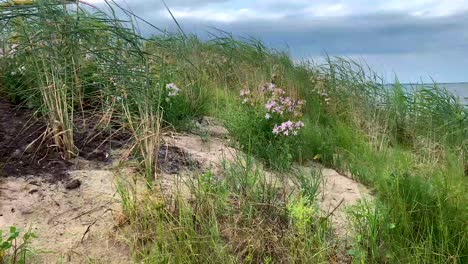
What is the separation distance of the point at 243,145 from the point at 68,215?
1568 mm

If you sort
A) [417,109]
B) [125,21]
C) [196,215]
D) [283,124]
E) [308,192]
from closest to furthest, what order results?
[196,215]
[308,192]
[125,21]
[283,124]
[417,109]

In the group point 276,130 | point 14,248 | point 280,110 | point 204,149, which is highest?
point 280,110

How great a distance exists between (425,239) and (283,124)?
1522mm

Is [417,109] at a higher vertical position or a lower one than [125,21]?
lower

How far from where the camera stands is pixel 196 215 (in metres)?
2.71

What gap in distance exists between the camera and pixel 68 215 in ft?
9.52

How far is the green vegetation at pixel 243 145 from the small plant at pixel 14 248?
0.48m

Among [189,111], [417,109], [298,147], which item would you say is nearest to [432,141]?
[417,109]

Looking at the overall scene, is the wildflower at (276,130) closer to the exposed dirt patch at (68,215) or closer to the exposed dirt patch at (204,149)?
the exposed dirt patch at (204,149)

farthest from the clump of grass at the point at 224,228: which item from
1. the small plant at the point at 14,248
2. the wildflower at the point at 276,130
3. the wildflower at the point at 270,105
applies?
the wildflower at the point at 270,105

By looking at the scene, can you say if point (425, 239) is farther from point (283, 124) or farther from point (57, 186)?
point (57, 186)

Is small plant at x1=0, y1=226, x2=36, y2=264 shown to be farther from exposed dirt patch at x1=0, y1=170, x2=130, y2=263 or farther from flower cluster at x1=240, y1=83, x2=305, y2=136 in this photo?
flower cluster at x1=240, y1=83, x2=305, y2=136

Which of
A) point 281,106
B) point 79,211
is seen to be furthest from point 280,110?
point 79,211

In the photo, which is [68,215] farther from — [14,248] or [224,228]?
[224,228]
